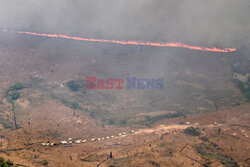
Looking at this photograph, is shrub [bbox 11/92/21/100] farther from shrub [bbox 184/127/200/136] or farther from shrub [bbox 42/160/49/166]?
shrub [bbox 184/127/200/136]

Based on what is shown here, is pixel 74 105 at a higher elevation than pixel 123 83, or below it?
below

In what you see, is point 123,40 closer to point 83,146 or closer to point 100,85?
point 100,85

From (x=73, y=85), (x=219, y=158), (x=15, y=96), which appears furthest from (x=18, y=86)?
(x=219, y=158)

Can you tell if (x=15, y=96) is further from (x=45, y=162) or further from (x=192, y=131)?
(x=192, y=131)

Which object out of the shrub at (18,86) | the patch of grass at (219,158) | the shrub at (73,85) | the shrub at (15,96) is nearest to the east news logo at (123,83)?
the shrub at (73,85)

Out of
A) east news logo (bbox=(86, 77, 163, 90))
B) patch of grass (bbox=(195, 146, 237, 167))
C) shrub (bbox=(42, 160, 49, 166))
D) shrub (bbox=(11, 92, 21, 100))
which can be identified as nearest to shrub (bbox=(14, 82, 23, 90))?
shrub (bbox=(11, 92, 21, 100))

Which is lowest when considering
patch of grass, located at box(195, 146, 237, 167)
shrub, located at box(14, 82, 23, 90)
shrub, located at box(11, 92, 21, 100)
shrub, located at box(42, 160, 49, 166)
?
patch of grass, located at box(195, 146, 237, 167)

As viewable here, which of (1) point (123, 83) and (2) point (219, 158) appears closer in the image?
(2) point (219, 158)

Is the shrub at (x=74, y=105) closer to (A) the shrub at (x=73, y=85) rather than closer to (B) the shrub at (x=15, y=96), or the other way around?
(A) the shrub at (x=73, y=85)

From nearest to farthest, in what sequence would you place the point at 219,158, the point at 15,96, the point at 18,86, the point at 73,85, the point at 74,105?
the point at 219,158, the point at 15,96, the point at 74,105, the point at 18,86, the point at 73,85
